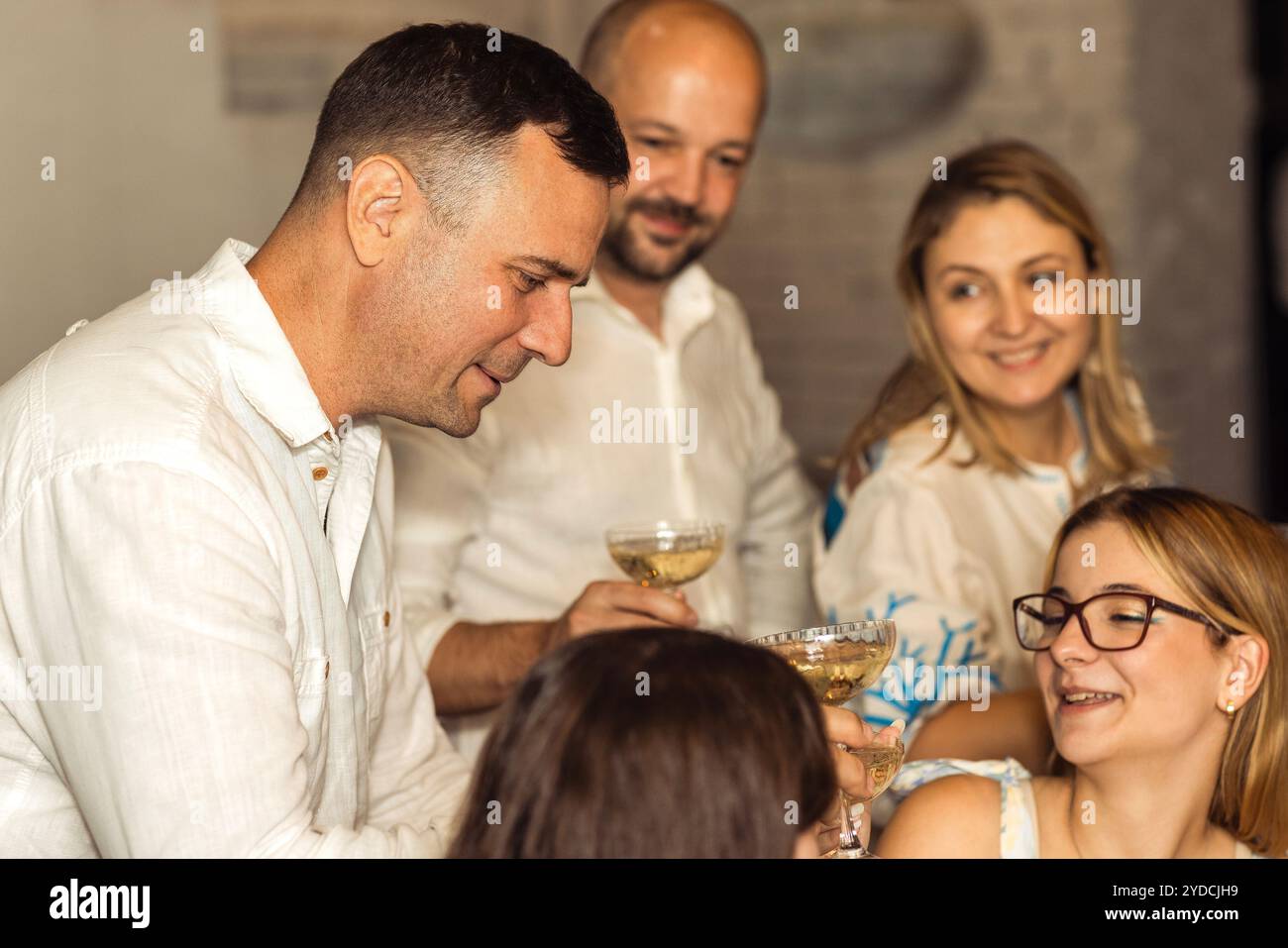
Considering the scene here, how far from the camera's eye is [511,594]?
2418 mm

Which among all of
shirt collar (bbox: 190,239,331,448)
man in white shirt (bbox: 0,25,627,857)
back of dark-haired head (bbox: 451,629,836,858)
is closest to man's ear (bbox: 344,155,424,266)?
man in white shirt (bbox: 0,25,627,857)

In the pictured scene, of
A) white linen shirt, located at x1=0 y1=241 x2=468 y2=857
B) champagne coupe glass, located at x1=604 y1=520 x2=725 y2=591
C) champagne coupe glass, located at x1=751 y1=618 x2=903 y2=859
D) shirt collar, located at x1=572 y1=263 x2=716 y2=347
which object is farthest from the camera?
shirt collar, located at x1=572 y1=263 x2=716 y2=347

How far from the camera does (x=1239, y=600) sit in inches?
71.5

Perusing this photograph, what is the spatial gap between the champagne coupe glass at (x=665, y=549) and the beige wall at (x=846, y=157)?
105cm

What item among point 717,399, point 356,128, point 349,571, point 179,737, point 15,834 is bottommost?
point 15,834

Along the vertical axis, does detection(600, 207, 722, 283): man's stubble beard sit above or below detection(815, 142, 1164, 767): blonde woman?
above

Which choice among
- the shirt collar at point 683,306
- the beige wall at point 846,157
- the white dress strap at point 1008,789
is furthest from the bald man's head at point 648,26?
the white dress strap at point 1008,789

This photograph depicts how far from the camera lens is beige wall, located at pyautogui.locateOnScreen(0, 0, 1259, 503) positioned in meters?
2.50

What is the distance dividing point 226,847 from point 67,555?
30 cm

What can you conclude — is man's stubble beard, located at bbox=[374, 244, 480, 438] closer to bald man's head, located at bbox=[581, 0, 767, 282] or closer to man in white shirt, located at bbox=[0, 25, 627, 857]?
man in white shirt, located at bbox=[0, 25, 627, 857]

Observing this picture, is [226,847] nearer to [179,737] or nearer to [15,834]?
[179,737]

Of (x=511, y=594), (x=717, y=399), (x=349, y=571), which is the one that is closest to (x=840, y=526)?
(x=717, y=399)

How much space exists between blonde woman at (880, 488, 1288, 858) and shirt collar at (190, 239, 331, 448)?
36.8 inches

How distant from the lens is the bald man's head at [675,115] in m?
2.42
